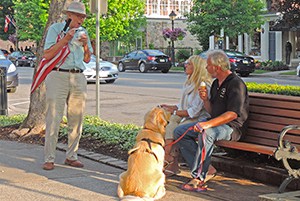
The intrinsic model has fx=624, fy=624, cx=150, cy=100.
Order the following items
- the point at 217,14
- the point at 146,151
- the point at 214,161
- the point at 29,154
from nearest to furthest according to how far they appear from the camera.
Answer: the point at 146,151 → the point at 214,161 → the point at 29,154 → the point at 217,14

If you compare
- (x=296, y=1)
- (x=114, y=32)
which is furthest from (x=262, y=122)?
(x=114, y=32)

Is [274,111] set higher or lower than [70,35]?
lower

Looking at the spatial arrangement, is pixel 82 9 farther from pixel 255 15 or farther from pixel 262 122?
pixel 255 15

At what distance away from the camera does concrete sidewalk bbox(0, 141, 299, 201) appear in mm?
6684

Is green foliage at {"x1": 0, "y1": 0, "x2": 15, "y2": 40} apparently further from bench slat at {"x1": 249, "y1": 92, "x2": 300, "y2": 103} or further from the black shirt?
the black shirt

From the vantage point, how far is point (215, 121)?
6875 mm

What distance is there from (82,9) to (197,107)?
1.94 meters

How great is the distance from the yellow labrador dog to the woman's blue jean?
1.80ft

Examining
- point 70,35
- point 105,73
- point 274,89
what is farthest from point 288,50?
point 70,35

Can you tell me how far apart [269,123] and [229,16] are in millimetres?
34930

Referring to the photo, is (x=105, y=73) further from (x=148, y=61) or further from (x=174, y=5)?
(x=174, y=5)

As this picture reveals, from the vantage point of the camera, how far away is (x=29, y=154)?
30.1 feet

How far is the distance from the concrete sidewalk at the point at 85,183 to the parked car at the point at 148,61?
2938 cm

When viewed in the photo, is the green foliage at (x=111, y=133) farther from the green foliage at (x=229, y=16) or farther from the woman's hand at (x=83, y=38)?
the green foliage at (x=229, y=16)
